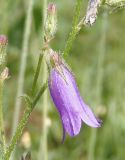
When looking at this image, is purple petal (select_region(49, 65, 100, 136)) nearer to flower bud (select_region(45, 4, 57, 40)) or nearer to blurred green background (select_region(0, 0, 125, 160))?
flower bud (select_region(45, 4, 57, 40))

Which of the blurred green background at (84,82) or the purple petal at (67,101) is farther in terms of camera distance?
the blurred green background at (84,82)

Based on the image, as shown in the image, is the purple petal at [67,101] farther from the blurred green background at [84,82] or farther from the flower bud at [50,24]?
the blurred green background at [84,82]

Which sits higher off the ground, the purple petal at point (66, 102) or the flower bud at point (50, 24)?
the flower bud at point (50, 24)

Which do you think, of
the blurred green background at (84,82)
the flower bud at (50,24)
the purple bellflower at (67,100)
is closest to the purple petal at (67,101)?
the purple bellflower at (67,100)

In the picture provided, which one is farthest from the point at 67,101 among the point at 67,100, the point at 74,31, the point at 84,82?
the point at 84,82

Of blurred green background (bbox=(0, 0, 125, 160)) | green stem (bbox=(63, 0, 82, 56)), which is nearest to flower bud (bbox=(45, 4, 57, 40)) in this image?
green stem (bbox=(63, 0, 82, 56))
